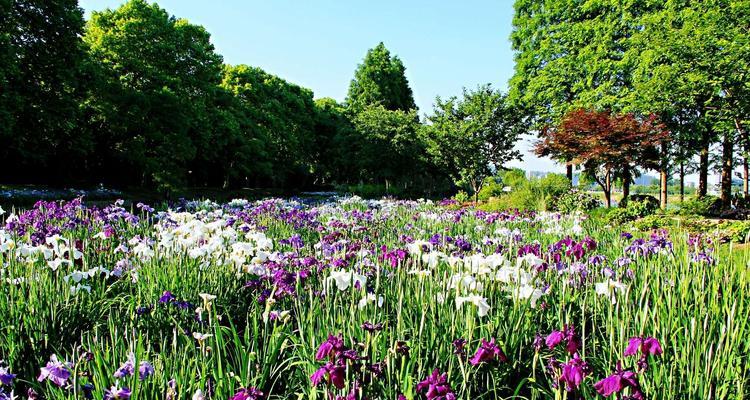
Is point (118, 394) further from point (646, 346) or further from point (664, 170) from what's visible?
point (664, 170)

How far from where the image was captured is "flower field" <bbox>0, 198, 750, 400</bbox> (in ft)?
5.98

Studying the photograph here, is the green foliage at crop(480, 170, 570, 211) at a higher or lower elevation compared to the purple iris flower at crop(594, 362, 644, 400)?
higher

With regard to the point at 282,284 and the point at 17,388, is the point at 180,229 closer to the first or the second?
the point at 282,284

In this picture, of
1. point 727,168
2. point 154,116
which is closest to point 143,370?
point 154,116

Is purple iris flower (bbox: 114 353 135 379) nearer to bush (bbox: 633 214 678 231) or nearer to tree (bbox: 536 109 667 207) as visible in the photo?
bush (bbox: 633 214 678 231)

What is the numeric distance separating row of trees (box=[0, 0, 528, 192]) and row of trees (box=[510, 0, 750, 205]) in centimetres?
370

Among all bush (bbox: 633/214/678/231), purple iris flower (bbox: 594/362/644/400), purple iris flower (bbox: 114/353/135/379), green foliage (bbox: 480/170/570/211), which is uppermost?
green foliage (bbox: 480/170/570/211)

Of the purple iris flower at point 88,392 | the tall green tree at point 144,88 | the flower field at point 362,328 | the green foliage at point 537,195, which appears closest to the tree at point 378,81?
the tall green tree at point 144,88

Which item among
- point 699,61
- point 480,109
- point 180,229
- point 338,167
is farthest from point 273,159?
point 180,229

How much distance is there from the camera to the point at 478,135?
945 inches

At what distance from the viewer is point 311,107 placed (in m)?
42.0

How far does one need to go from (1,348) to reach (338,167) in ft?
129

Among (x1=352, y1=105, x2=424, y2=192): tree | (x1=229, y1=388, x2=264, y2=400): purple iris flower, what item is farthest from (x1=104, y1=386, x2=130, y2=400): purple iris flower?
(x1=352, y1=105, x2=424, y2=192): tree

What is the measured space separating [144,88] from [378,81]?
2955 cm
